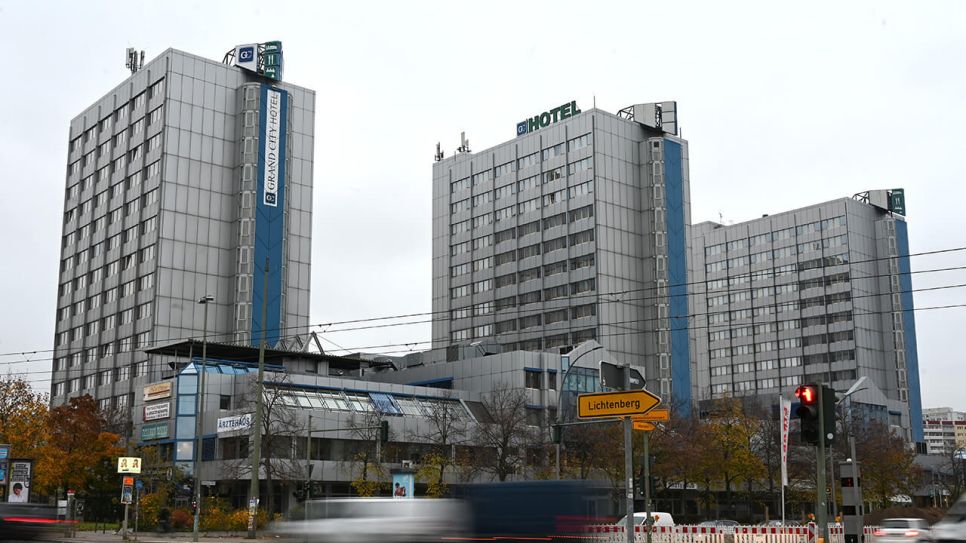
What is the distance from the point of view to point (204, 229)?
112m

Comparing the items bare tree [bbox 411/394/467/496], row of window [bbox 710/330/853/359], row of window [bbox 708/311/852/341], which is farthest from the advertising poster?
row of window [bbox 708/311/852/341]

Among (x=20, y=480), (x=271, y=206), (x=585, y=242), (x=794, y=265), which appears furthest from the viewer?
(x=794, y=265)

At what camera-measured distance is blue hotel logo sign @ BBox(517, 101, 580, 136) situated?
13612 centimetres

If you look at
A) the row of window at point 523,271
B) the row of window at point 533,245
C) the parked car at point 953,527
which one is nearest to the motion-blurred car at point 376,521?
the parked car at point 953,527

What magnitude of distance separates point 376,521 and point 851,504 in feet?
28.4

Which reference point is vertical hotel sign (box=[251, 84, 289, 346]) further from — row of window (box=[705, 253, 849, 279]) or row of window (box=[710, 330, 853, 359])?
row of window (box=[710, 330, 853, 359])

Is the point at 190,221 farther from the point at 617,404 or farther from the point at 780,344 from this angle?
the point at 617,404

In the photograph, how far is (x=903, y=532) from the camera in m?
34.4

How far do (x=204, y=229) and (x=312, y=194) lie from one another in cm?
1350

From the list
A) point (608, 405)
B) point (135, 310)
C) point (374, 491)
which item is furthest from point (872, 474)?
point (135, 310)

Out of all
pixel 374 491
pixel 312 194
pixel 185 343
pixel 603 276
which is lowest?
pixel 374 491

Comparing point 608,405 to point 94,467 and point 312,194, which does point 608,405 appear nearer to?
point 94,467

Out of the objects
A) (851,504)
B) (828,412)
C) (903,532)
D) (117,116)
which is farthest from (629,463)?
(117,116)

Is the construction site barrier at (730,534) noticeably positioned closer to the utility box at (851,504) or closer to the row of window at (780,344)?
the utility box at (851,504)
